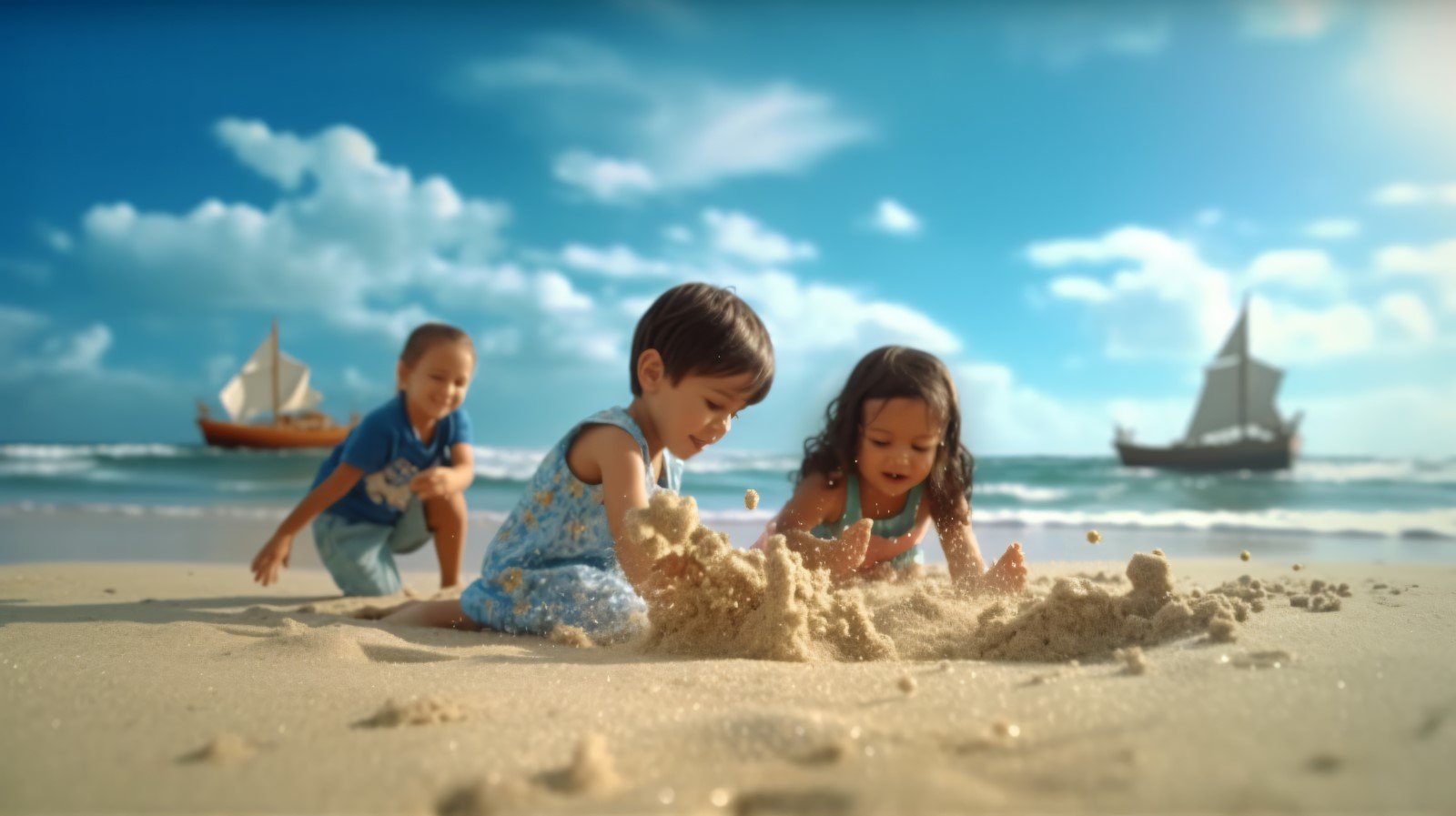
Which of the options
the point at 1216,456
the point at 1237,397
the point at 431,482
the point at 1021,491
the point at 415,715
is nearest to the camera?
the point at 415,715

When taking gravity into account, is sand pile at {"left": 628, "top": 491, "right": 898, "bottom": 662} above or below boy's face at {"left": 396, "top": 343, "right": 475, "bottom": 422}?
below

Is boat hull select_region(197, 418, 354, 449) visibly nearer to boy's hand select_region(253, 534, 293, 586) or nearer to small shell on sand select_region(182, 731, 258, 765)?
boy's hand select_region(253, 534, 293, 586)

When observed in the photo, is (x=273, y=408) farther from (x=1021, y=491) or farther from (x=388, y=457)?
(x=388, y=457)

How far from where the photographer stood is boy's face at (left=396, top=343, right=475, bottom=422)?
12.1ft

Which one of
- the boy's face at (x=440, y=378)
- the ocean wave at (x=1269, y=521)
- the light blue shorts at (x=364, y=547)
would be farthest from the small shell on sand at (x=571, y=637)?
the ocean wave at (x=1269, y=521)

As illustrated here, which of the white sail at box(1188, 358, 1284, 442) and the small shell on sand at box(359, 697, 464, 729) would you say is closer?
the small shell on sand at box(359, 697, 464, 729)

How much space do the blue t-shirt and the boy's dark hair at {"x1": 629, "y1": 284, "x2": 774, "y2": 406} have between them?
58.8 inches

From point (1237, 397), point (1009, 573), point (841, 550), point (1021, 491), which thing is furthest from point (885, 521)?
point (1237, 397)

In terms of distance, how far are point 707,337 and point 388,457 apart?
1867 millimetres

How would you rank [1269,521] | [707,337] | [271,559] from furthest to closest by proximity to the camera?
[1269,521], [271,559], [707,337]

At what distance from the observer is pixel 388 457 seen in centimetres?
379

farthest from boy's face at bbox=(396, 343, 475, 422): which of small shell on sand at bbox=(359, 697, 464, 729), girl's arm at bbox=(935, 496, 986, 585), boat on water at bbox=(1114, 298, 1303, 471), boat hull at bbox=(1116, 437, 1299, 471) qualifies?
boat on water at bbox=(1114, 298, 1303, 471)

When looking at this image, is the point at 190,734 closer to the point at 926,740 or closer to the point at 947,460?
the point at 926,740

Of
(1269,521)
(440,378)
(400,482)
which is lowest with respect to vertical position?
(1269,521)
